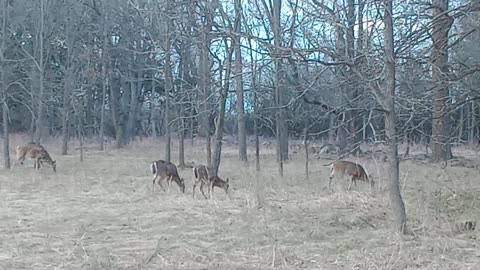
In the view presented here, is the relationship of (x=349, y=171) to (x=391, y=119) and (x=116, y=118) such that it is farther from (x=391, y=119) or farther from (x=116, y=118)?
(x=116, y=118)

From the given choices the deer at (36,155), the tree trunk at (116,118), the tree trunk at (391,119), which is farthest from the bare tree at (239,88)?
the tree trunk at (116,118)

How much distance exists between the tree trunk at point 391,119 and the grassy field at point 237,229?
13.0 inches

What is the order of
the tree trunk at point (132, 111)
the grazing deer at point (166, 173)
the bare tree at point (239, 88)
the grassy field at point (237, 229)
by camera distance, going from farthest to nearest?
the tree trunk at point (132, 111) < the grazing deer at point (166, 173) < the bare tree at point (239, 88) < the grassy field at point (237, 229)

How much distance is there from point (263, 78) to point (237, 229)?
A: 741 cm

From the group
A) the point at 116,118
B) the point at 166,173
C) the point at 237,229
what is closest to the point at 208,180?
the point at 166,173

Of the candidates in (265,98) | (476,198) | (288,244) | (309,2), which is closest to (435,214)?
(476,198)

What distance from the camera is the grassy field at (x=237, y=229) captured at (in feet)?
23.7

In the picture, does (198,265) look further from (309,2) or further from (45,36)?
(45,36)

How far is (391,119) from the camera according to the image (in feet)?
26.2

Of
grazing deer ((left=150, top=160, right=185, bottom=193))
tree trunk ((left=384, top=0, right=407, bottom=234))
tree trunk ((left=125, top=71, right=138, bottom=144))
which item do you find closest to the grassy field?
tree trunk ((left=384, top=0, right=407, bottom=234))

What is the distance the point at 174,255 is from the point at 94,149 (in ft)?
82.6

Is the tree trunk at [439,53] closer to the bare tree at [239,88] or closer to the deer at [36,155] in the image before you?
the bare tree at [239,88]

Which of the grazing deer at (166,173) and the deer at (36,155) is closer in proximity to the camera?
the grazing deer at (166,173)

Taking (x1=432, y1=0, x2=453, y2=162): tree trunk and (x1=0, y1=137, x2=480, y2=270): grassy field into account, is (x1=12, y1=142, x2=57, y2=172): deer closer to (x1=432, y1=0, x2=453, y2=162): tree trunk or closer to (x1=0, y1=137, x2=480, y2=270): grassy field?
(x1=0, y1=137, x2=480, y2=270): grassy field
